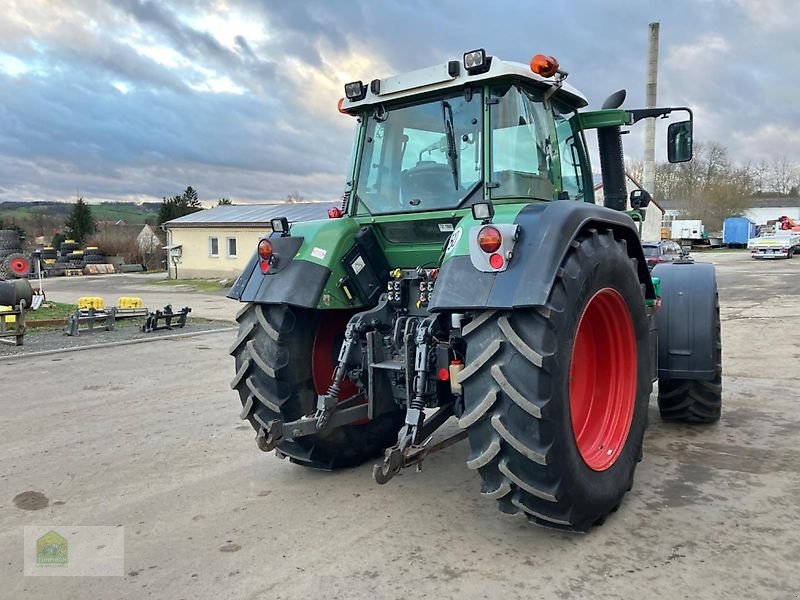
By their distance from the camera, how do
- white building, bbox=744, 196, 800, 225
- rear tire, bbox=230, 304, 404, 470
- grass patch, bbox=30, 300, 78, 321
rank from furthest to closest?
white building, bbox=744, 196, 800, 225 → grass patch, bbox=30, 300, 78, 321 → rear tire, bbox=230, 304, 404, 470

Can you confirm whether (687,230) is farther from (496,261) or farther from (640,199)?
(496,261)

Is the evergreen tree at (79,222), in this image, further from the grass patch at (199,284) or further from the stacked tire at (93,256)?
the grass patch at (199,284)

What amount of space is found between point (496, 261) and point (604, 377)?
1.38 meters

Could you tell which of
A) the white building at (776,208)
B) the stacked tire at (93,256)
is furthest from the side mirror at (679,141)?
the white building at (776,208)

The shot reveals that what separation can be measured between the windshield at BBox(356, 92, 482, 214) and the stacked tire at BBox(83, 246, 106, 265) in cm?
3889

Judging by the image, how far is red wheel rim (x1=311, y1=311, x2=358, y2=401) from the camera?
4.28 meters

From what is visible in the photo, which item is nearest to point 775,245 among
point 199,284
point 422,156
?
point 199,284

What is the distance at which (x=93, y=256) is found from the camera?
3944 cm

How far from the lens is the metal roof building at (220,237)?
2833 cm

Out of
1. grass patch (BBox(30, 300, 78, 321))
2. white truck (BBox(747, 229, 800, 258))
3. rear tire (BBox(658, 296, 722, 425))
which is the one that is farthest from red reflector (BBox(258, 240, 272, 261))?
white truck (BBox(747, 229, 800, 258))

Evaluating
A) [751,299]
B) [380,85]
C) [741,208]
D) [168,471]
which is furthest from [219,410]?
[741,208]

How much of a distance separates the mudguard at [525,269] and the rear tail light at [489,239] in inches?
4.1
